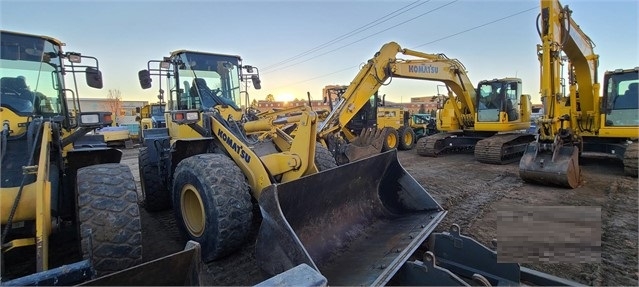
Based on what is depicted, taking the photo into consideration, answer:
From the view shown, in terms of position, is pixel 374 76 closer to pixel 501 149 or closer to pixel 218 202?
pixel 501 149

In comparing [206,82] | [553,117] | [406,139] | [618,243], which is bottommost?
[618,243]

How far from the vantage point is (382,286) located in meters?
2.26

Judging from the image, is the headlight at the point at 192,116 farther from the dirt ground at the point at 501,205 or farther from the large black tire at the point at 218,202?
the dirt ground at the point at 501,205

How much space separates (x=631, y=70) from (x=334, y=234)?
858 cm

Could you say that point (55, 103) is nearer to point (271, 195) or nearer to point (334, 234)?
point (271, 195)

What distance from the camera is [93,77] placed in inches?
141

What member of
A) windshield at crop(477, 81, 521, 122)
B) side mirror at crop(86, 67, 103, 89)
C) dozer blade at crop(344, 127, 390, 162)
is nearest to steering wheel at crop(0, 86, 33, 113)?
side mirror at crop(86, 67, 103, 89)

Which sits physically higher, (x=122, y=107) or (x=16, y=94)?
(x=122, y=107)

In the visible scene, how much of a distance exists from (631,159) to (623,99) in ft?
5.21

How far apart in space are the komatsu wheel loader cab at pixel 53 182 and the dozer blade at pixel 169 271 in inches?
29.5

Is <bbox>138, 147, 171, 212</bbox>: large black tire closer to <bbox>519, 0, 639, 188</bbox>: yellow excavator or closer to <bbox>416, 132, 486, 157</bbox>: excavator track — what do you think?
<bbox>519, 0, 639, 188</bbox>: yellow excavator

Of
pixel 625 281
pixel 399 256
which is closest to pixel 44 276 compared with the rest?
pixel 399 256

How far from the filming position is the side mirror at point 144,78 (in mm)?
4887

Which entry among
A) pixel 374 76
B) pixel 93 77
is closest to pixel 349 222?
pixel 93 77
